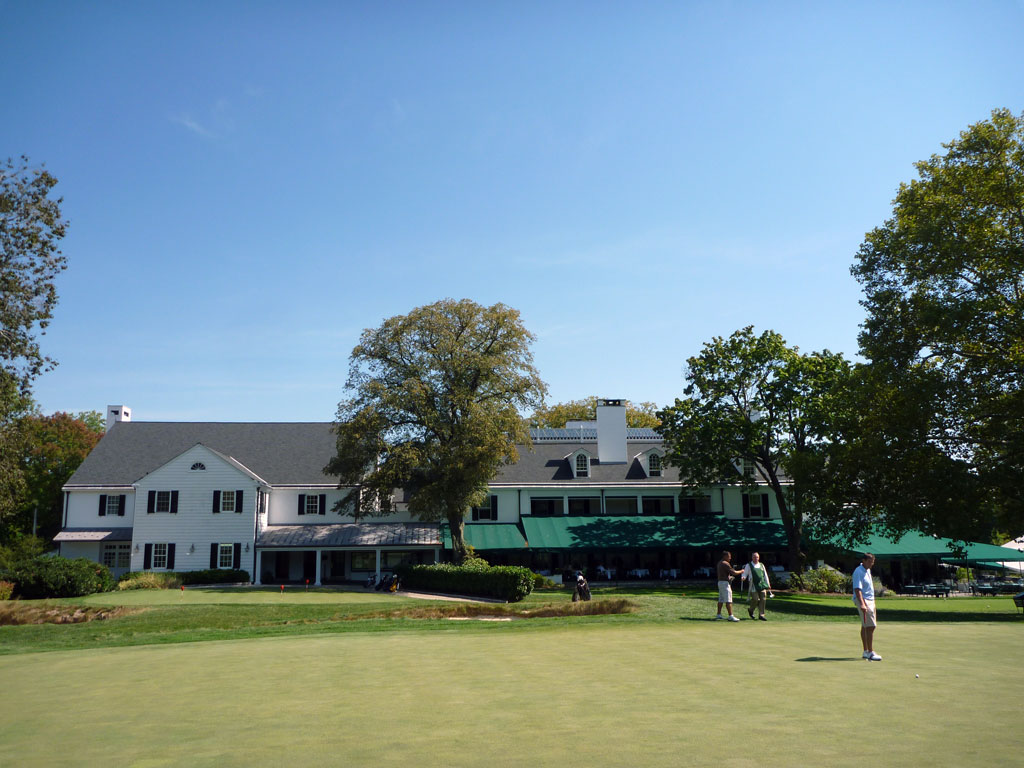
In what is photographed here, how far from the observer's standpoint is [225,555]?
46406mm

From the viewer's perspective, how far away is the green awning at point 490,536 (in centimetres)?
4538

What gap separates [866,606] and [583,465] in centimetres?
3959

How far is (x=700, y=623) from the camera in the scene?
1925 centimetres

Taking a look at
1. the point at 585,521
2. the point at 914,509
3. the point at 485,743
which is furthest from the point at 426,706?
the point at 585,521

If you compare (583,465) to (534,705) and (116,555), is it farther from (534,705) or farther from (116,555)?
(534,705)

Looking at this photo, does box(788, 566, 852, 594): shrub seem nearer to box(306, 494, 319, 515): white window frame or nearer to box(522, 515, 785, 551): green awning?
box(522, 515, 785, 551): green awning

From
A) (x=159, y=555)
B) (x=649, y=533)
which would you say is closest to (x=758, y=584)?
(x=649, y=533)

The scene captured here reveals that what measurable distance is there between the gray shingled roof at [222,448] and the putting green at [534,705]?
37.7 metres

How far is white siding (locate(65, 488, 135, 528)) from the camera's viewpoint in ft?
160

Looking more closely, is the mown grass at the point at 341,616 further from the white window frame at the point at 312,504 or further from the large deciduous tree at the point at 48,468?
the large deciduous tree at the point at 48,468

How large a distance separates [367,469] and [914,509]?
94.3ft

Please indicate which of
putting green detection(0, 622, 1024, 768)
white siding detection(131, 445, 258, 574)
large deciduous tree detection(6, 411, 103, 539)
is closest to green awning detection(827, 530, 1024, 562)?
putting green detection(0, 622, 1024, 768)

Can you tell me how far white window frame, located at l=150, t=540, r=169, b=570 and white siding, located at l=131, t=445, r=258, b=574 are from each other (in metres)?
0.38

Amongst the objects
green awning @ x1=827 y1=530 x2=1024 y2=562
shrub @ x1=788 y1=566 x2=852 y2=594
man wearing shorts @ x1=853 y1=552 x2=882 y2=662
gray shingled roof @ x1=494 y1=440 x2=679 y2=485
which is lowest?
shrub @ x1=788 y1=566 x2=852 y2=594
